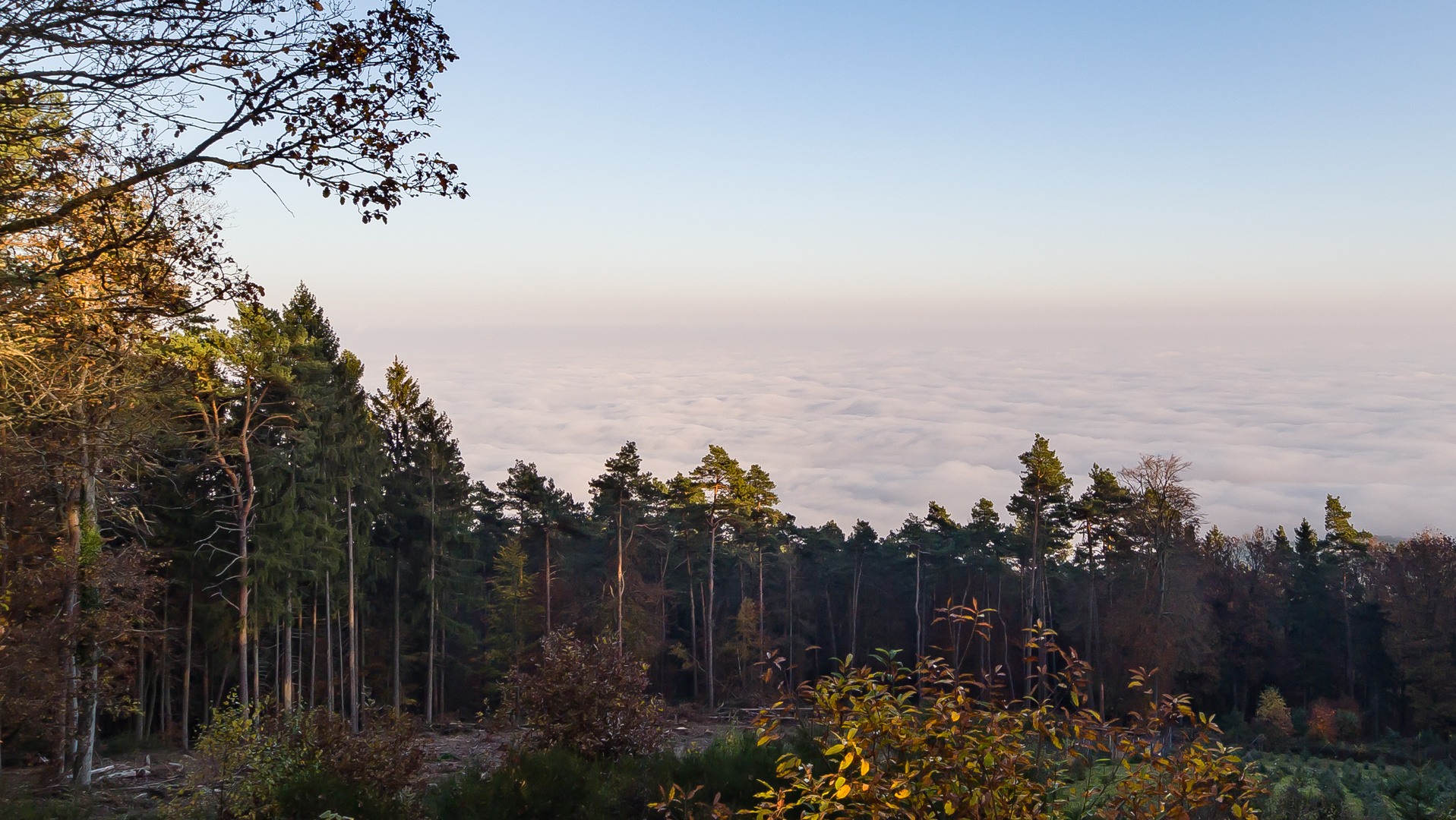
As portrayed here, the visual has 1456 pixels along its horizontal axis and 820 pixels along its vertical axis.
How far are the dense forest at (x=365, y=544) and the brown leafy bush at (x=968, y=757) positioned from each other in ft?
1.97

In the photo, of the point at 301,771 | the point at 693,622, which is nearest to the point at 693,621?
the point at 693,622

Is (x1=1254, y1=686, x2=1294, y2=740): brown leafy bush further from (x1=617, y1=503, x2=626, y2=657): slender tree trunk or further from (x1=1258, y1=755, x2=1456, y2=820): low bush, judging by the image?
(x1=617, y1=503, x2=626, y2=657): slender tree trunk

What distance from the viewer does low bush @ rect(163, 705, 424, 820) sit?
8734 mm

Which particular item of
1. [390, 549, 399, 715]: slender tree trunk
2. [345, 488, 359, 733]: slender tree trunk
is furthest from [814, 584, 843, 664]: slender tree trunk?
[345, 488, 359, 733]: slender tree trunk

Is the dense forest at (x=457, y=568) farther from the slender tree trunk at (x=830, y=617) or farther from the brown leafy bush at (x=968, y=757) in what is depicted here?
the brown leafy bush at (x=968, y=757)

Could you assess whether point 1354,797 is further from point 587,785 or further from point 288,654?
point 288,654

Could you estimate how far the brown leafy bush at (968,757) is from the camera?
3.54 metres

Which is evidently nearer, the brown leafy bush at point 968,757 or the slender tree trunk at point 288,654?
the brown leafy bush at point 968,757

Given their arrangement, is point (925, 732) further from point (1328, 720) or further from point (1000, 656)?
point (1000, 656)

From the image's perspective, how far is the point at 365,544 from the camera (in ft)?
94.5

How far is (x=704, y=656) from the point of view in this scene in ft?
136

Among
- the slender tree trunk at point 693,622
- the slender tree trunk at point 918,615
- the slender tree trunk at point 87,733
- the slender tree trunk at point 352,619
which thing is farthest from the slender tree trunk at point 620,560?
the slender tree trunk at point 87,733

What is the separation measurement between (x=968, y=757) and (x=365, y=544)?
28606 mm

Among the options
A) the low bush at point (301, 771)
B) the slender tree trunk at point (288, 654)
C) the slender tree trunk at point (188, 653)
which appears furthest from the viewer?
the slender tree trunk at point (188, 653)
